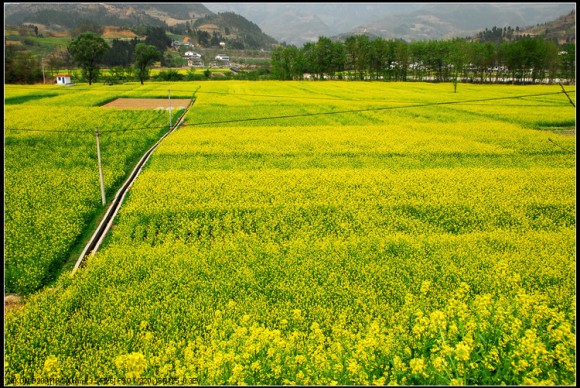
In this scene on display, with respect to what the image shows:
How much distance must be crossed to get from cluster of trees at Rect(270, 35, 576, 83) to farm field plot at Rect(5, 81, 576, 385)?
2889 inches

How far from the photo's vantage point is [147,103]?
165 ft

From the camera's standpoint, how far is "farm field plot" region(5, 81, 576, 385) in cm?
697

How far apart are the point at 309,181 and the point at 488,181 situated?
26.2ft

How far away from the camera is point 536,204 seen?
626 inches

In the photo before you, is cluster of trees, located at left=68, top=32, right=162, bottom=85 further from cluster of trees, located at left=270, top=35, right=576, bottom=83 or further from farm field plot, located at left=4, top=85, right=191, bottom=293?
farm field plot, located at left=4, top=85, right=191, bottom=293

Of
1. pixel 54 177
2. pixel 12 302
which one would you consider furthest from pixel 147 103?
pixel 12 302

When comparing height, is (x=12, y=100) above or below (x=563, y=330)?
above

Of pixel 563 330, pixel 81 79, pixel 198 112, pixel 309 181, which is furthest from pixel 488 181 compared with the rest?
pixel 81 79

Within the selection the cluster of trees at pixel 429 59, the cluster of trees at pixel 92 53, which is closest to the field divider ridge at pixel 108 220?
the cluster of trees at pixel 92 53

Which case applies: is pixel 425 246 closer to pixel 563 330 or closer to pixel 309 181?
pixel 563 330

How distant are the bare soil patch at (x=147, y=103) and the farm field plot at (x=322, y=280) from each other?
2466 cm

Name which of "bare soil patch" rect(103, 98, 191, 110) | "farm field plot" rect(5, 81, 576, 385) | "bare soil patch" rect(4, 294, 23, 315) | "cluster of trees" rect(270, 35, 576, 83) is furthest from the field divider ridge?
"cluster of trees" rect(270, 35, 576, 83)

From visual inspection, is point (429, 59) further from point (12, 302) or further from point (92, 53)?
point (12, 302)

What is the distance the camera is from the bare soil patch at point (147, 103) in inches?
1809
